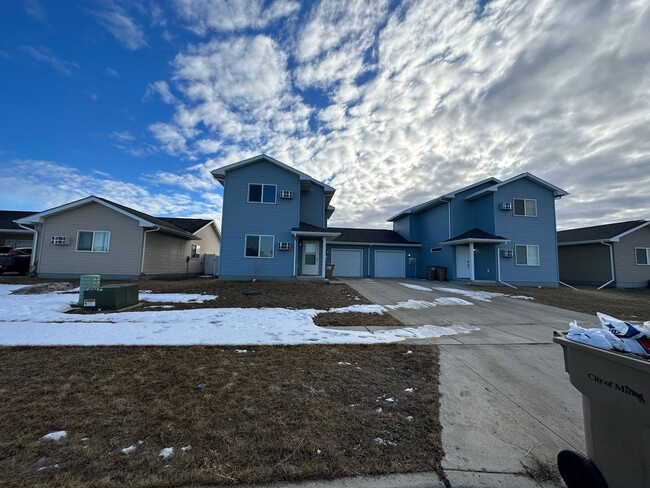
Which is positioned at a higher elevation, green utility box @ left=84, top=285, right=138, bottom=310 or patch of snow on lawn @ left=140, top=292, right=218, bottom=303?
green utility box @ left=84, top=285, right=138, bottom=310

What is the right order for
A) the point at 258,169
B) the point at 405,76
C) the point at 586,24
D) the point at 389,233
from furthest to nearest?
the point at 389,233 → the point at 258,169 → the point at 405,76 → the point at 586,24

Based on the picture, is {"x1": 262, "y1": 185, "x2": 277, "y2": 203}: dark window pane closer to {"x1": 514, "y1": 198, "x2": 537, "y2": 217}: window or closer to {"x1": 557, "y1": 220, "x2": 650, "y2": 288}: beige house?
{"x1": 514, "y1": 198, "x2": 537, "y2": 217}: window

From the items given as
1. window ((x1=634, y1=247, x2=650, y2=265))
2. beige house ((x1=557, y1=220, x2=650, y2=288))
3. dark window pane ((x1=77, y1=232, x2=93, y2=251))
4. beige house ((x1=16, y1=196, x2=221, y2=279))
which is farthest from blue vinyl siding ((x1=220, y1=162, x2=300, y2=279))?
window ((x1=634, y1=247, x2=650, y2=265))

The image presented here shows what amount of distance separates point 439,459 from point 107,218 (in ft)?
66.3

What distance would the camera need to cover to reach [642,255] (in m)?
20.0

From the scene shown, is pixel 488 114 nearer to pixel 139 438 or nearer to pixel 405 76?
pixel 405 76

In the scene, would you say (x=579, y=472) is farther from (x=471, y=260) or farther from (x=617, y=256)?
(x=617, y=256)

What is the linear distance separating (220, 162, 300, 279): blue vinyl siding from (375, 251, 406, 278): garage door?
30.3ft

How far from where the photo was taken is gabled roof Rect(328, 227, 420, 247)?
73.6 feet

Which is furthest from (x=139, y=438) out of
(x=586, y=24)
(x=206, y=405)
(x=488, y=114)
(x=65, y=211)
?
(x=65, y=211)

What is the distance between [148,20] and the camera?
30.2ft

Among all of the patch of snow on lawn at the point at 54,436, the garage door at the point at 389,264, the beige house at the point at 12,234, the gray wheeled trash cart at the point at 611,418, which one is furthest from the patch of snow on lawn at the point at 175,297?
the beige house at the point at 12,234

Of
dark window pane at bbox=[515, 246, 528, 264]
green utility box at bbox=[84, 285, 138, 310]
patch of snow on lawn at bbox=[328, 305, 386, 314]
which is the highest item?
dark window pane at bbox=[515, 246, 528, 264]

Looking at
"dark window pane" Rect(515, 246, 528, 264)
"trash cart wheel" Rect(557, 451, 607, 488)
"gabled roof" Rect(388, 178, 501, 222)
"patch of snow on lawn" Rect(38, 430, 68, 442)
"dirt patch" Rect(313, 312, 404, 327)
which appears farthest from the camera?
"gabled roof" Rect(388, 178, 501, 222)
